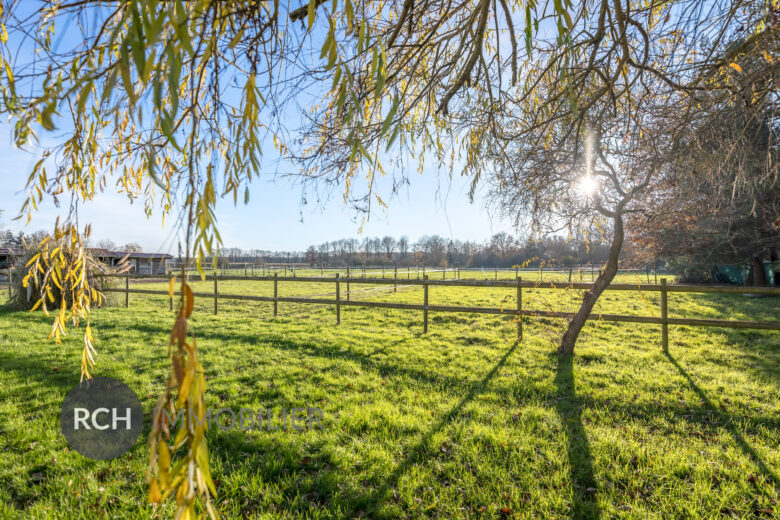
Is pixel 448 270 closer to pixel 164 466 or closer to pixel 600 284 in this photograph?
pixel 600 284

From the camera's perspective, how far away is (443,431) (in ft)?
9.35

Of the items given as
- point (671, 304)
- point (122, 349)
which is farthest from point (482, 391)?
point (671, 304)

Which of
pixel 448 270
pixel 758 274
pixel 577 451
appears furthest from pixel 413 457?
pixel 448 270

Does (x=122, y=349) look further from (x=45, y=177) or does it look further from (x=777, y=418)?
(x=777, y=418)

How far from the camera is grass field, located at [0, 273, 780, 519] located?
6.85 feet

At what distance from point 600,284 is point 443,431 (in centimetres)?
313

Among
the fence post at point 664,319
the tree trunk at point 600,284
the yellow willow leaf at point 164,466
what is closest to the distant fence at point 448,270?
the tree trunk at point 600,284

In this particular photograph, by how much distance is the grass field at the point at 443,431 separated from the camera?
82.2 inches

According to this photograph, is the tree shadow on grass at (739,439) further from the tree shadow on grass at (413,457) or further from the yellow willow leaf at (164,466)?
the yellow willow leaf at (164,466)

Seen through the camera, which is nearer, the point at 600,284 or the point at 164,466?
the point at 164,466

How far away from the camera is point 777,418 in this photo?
307 centimetres

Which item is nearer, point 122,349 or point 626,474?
point 626,474

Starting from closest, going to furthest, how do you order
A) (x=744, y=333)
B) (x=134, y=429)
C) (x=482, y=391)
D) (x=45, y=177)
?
(x=45, y=177) → (x=134, y=429) → (x=482, y=391) → (x=744, y=333)

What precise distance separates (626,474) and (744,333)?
6513 mm
